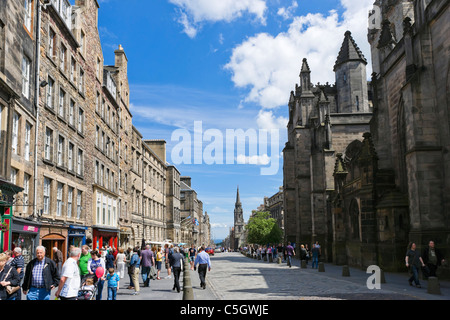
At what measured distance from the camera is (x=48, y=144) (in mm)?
21766

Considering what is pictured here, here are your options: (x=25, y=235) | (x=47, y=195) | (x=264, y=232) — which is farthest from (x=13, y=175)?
(x=264, y=232)

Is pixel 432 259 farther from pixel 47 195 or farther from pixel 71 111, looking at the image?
pixel 71 111

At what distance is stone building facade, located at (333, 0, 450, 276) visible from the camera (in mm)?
18016

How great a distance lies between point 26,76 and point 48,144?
384 cm

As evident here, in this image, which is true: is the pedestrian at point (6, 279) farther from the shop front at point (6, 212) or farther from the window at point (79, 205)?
the window at point (79, 205)

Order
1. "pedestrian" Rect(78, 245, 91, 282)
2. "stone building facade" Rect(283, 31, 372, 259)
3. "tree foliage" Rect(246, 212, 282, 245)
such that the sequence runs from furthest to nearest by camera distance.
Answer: "tree foliage" Rect(246, 212, 282, 245)
"stone building facade" Rect(283, 31, 372, 259)
"pedestrian" Rect(78, 245, 91, 282)

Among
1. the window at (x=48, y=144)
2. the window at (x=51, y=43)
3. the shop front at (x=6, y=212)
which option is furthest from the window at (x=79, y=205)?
the shop front at (x=6, y=212)

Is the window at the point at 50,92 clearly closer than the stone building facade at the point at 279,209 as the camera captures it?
Yes

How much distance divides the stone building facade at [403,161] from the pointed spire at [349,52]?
18389 mm

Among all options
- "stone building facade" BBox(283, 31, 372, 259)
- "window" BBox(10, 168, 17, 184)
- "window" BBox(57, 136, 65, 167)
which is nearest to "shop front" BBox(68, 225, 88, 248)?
"window" BBox(57, 136, 65, 167)

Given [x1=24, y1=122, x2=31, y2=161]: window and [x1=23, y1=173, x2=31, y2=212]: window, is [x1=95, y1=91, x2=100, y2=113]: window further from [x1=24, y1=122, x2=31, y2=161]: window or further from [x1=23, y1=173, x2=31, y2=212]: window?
[x1=23, y1=173, x2=31, y2=212]: window

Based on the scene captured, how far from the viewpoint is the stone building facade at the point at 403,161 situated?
59.1 ft

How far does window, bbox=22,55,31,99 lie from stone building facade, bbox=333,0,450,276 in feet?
53.0

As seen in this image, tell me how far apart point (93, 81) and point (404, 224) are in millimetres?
21529
